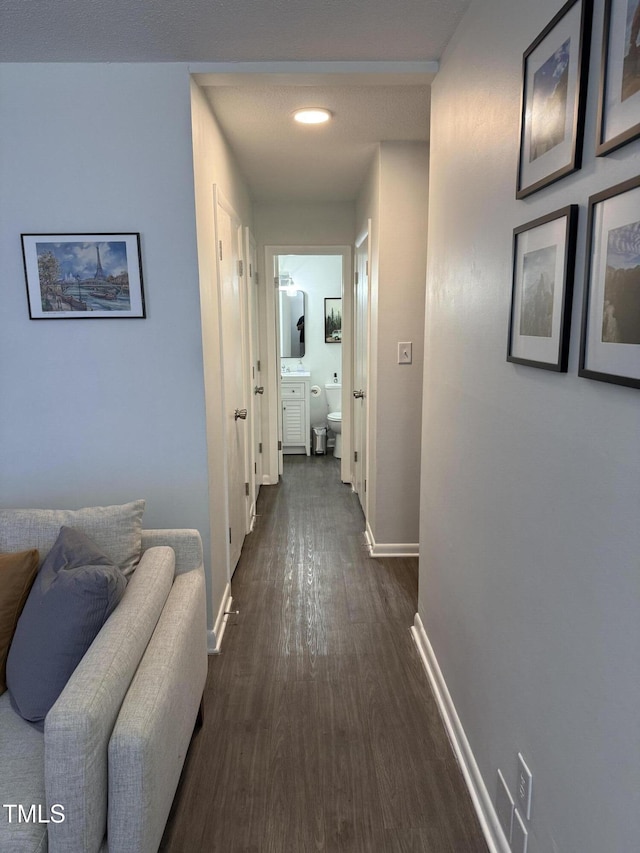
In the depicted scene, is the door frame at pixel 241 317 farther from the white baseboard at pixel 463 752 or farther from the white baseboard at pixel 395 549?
the white baseboard at pixel 463 752

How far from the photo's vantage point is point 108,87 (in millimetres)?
2102

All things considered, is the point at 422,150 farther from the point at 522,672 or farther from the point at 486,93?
the point at 522,672

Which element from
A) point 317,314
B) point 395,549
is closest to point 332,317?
point 317,314

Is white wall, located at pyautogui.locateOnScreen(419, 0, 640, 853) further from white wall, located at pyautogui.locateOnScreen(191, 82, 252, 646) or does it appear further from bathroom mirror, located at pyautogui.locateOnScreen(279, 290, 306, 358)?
bathroom mirror, located at pyautogui.locateOnScreen(279, 290, 306, 358)

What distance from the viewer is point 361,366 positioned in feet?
13.7

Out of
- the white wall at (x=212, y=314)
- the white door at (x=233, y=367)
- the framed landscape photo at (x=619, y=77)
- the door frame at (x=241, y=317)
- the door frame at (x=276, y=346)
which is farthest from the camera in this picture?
the door frame at (x=276, y=346)

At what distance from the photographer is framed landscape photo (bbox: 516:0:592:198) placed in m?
1.03

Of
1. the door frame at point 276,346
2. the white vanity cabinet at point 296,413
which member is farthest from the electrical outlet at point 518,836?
the white vanity cabinet at point 296,413

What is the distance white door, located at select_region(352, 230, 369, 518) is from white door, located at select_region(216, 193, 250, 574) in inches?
33.0

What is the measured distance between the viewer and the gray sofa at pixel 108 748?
112 cm

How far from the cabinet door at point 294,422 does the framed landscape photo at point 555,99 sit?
15.8 ft

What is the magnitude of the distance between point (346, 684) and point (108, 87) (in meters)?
2.48

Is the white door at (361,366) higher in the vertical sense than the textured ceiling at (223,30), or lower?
lower

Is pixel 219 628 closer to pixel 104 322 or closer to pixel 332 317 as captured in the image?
pixel 104 322
